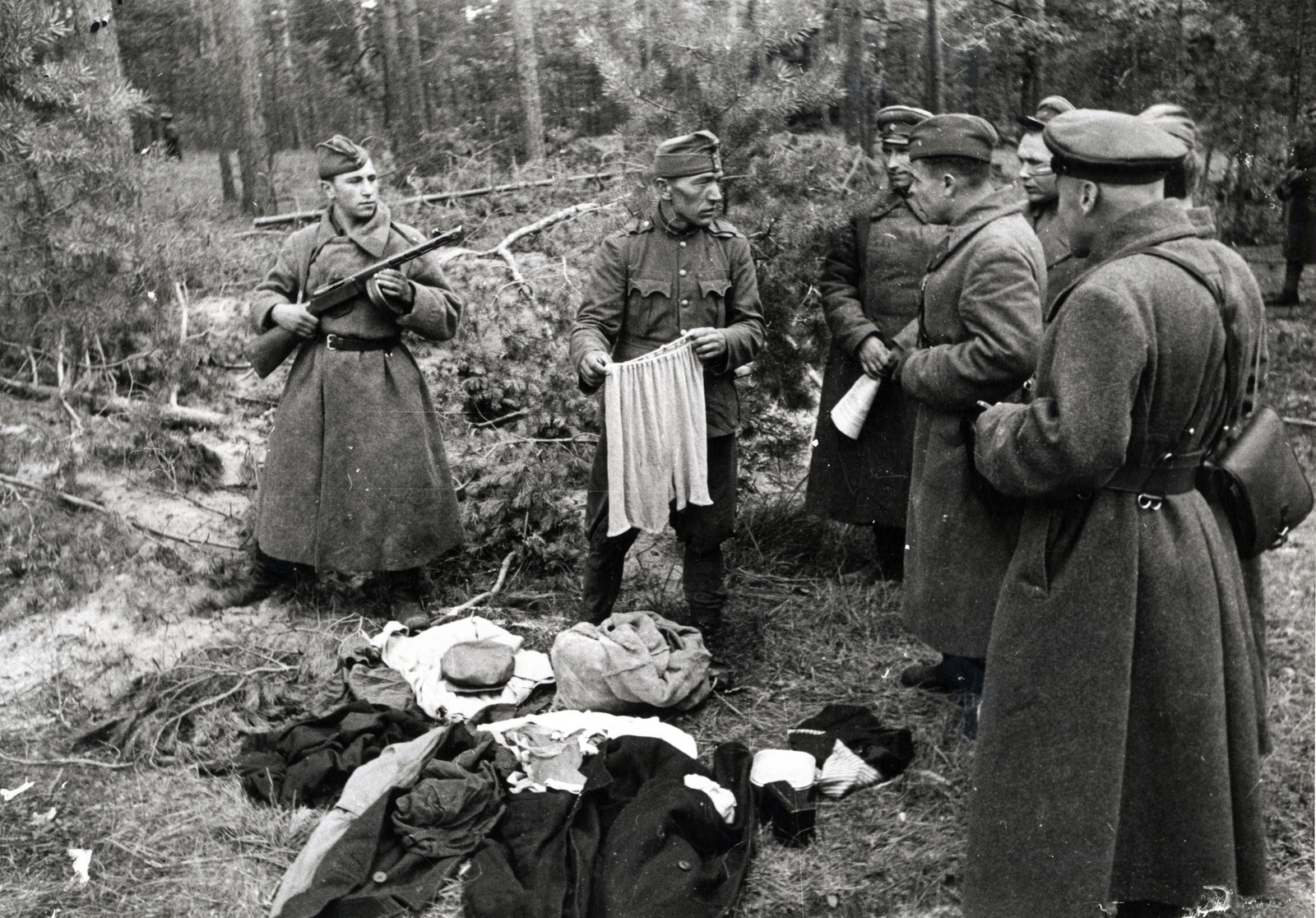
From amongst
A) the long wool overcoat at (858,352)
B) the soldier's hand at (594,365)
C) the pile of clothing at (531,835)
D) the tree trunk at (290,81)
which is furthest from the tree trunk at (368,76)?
the pile of clothing at (531,835)

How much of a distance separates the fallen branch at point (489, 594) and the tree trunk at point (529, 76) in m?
4.32

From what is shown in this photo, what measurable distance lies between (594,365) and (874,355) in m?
1.32

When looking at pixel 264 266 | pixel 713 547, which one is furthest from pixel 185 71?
pixel 713 547

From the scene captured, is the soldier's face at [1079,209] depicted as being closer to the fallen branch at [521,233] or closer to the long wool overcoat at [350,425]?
the long wool overcoat at [350,425]

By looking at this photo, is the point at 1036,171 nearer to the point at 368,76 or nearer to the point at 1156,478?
the point at 1156,478

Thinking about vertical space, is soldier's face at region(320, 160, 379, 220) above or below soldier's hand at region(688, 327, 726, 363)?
above

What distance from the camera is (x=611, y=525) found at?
15.6 feet

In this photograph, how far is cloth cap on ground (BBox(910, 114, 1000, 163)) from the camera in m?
3.73

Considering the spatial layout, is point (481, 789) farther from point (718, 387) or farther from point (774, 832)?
point (718, 387)

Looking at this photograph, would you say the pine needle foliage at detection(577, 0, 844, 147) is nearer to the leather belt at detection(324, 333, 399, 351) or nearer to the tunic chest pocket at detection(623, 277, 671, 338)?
the tunic chest pocket at detection(623, 277, 671, 338)

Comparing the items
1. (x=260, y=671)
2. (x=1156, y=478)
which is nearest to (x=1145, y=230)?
(x=1156, y=478)

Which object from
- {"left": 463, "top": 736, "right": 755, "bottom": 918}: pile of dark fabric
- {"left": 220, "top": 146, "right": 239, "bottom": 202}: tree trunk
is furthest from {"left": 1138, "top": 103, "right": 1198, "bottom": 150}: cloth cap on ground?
{"left": 220, "top": 146, "right": 239, "bottom": 202}: tree trunk

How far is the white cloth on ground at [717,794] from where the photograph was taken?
3711 millimetres

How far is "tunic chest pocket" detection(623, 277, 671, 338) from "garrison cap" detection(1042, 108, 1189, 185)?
235 cm
